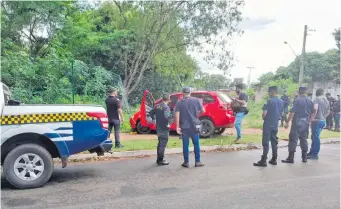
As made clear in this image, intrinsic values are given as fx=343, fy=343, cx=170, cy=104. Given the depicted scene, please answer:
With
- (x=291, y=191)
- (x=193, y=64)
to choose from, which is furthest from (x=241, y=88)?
(x=193, y=64)

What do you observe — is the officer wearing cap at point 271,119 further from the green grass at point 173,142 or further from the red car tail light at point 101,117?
the red car tail light at point 101,117

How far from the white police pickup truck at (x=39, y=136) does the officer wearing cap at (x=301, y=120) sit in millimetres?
4518

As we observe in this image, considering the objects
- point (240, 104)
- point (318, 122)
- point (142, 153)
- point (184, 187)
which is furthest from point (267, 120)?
point (142, 153)

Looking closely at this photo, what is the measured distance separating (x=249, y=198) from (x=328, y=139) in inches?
332

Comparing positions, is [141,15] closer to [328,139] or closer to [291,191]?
[328,139]

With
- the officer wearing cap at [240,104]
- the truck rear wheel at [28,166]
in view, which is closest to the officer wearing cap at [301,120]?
the officer wearing cap at [240,104]

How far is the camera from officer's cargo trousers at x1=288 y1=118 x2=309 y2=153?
7.92 m

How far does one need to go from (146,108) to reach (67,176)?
522cm

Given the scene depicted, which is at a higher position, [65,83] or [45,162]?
[65,83]

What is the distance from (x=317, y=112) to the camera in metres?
8.43

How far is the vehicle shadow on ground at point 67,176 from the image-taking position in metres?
5.72

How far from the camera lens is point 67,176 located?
20.7ft

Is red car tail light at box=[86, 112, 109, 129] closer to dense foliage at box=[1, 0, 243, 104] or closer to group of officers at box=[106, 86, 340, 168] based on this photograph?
group of officers at box=[106, 86, 340, 168]

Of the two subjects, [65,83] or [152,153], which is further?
[65,83]
